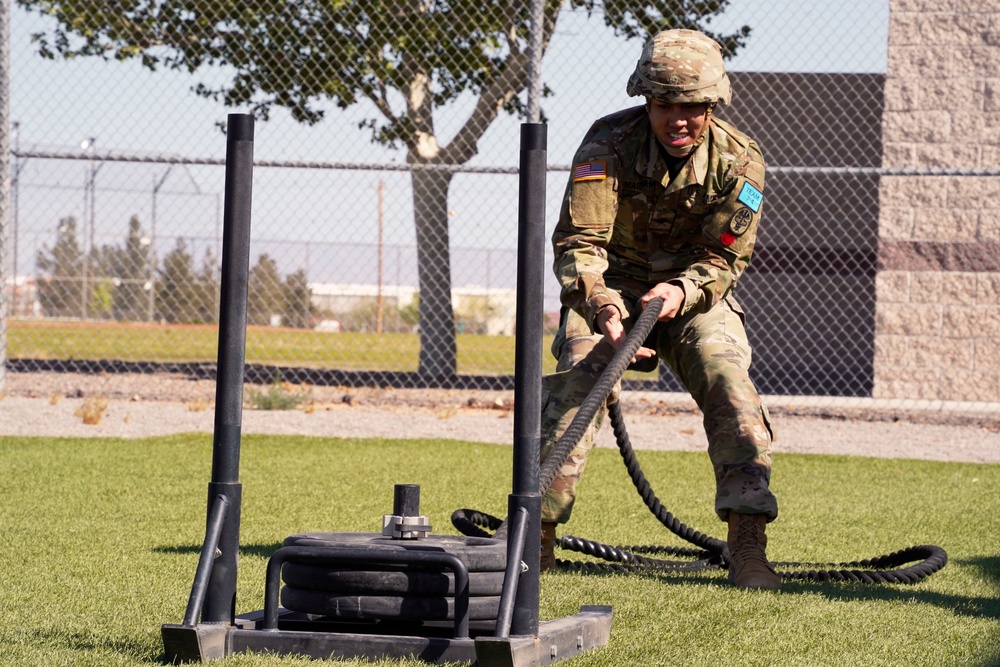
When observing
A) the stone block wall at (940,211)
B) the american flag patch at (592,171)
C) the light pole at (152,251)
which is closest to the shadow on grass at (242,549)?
the american flag patch at (592,171)

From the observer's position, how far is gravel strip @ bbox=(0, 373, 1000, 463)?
26.3 feet

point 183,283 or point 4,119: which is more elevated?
point 4,119

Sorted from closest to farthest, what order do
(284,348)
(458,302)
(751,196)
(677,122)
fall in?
1. (677,122)
2. (751,196)
3. (458,302)
4. (284,348)

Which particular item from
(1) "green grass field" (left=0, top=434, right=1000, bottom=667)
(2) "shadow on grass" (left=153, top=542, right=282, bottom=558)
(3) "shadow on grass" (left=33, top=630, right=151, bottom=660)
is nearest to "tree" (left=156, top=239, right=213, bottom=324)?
(1) "green grass field" (left=0, top=434, right=1000, bottom=667)

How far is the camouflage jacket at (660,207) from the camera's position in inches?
150

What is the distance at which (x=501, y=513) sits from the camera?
197 inches

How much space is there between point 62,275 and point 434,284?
1473cm

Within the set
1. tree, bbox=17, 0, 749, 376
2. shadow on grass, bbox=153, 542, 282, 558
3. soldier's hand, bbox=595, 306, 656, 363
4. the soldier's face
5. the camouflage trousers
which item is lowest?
shadow on grass, bbox=153, 542, 282, 558

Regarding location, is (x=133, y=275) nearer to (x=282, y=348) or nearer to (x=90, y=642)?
(x=282, y=348)

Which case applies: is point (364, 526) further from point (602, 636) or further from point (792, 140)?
point (792, 140)

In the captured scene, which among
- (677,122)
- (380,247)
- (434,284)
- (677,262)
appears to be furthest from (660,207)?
(380,247)

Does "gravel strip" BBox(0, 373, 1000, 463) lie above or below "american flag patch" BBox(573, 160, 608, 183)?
below

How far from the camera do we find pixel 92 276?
23.0 metres

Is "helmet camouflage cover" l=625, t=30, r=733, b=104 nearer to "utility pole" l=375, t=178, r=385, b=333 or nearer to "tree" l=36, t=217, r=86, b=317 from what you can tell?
"utility pole" l=375, t=178, r=385, b=333
